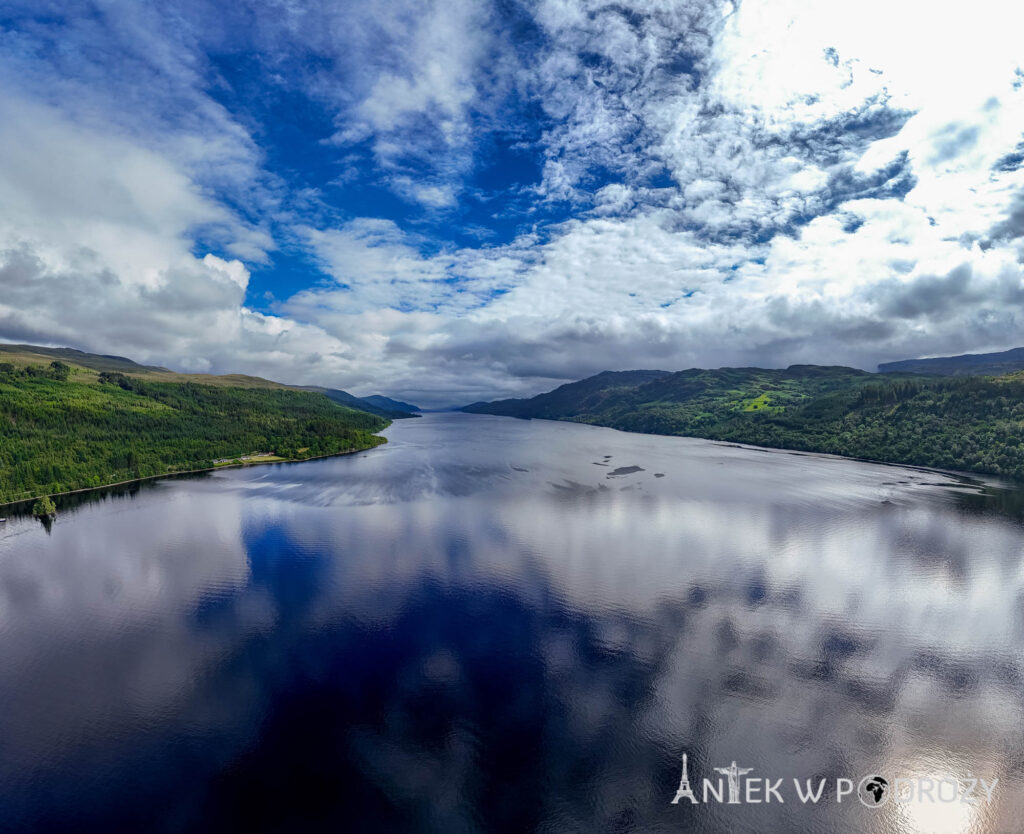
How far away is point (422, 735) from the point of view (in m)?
28.6

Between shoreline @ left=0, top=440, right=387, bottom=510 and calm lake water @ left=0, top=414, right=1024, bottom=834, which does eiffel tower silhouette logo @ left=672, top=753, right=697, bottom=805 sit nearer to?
calm lake water @ left=0, top=414, right=1024, bottom=834

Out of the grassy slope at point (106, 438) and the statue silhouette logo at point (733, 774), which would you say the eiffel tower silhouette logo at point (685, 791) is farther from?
the grassy slope at point (106, 438)

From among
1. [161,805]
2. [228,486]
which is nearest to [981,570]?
[161,805]

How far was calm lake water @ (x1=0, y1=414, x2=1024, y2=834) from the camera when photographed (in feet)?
80.3

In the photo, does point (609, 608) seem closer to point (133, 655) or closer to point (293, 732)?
point (293, 732)

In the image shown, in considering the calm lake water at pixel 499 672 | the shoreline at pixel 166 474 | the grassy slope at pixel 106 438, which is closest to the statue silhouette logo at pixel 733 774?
the calm lake water at pixel 499 672

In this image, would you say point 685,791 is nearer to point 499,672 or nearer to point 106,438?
point 499,672

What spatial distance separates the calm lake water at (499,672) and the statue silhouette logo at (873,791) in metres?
0.42

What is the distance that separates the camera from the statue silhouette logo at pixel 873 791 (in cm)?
2445

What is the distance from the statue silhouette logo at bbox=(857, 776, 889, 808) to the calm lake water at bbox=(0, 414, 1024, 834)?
421 millimetres

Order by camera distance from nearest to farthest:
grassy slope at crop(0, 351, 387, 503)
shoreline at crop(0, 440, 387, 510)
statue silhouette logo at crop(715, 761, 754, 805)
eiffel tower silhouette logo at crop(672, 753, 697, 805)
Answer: eiffel tower silhouette logo at crop(672, 753, 697, 805) < statue silhouette logo at crop(715, 761, 754, 805) < shoreline at crop(0, 440, 387, 510) < grassy slope at crop(0, 351, 387, 503)

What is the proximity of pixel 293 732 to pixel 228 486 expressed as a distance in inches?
3809

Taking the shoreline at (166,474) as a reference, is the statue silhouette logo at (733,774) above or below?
below

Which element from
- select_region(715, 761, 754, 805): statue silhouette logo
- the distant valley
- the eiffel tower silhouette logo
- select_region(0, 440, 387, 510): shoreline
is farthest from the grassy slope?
select_region(715, 761, 754, 805): statue silhouette logo
